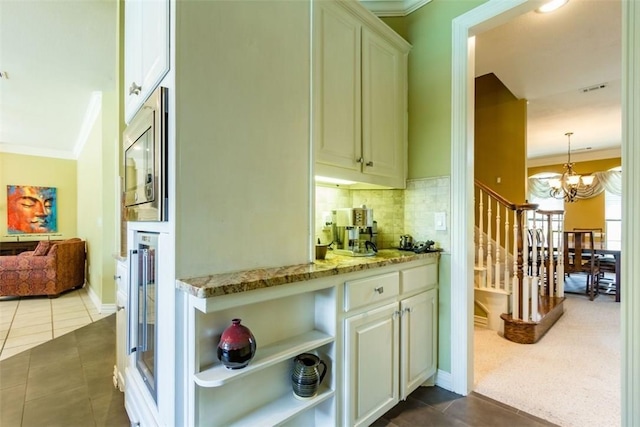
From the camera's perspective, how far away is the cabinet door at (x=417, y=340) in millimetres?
1834

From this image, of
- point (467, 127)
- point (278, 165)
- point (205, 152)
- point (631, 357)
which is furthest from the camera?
point (467, 127)

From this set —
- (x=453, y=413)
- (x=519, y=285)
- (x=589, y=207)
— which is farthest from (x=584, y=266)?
(x=453, y=413)

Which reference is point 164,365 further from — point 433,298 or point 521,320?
point 521,320

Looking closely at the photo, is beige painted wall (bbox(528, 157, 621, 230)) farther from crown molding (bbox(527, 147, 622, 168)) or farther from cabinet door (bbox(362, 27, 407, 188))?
cabinet door (bbox(362, 27, 407, 188))

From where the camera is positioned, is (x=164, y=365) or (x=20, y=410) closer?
(x=164, y=365)

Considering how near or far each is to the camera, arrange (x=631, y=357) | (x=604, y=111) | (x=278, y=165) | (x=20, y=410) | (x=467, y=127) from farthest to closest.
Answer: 1. (x=604, y=111)
2. (x=467, y=127)
3. (x=20, y=410)
4. (x=278, y=165)
5. (x=631, y=357)

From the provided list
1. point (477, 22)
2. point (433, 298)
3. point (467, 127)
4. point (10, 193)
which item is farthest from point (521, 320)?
point (10, 193)

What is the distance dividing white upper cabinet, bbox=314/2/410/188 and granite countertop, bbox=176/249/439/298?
55 centimetres

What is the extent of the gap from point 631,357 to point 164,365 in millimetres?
2006

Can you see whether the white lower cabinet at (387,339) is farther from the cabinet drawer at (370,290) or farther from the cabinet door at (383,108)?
the cabinet door at (383,108)

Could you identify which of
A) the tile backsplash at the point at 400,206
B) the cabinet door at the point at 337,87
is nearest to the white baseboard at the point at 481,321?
the tile backsplash at the point at 400,206

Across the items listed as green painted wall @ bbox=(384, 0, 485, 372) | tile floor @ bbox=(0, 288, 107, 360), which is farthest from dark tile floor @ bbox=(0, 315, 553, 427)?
tile floor @ bbox=(0, 288, 107, 360)

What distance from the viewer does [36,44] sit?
288cm

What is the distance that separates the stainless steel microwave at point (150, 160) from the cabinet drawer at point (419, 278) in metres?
1.37
